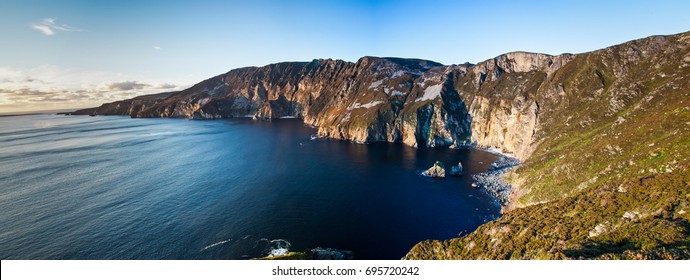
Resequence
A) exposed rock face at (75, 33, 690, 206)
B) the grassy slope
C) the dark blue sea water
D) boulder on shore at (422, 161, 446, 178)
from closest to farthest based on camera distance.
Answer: the grassy slope
the dark blue sea water
exposed rock face at (75, 33, 690, 206)
boulder on shore at (422, 161, 446, 178)

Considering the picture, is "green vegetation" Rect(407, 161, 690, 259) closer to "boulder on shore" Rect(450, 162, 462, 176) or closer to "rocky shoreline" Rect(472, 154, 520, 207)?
"rocky shoreline" Rect(472, 154, 520, 207)

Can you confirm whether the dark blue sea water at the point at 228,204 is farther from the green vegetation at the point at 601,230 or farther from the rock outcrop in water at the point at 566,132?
the rock outcrop in water at the point at 566,132

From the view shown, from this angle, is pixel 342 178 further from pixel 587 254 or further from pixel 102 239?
pixel 587 254

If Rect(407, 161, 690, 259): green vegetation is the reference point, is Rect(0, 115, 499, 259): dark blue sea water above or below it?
below

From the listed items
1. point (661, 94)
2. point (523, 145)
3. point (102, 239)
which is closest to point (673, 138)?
point (661, 94)

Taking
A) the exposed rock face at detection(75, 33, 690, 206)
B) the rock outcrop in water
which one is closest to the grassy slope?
the rock outcrop in water
